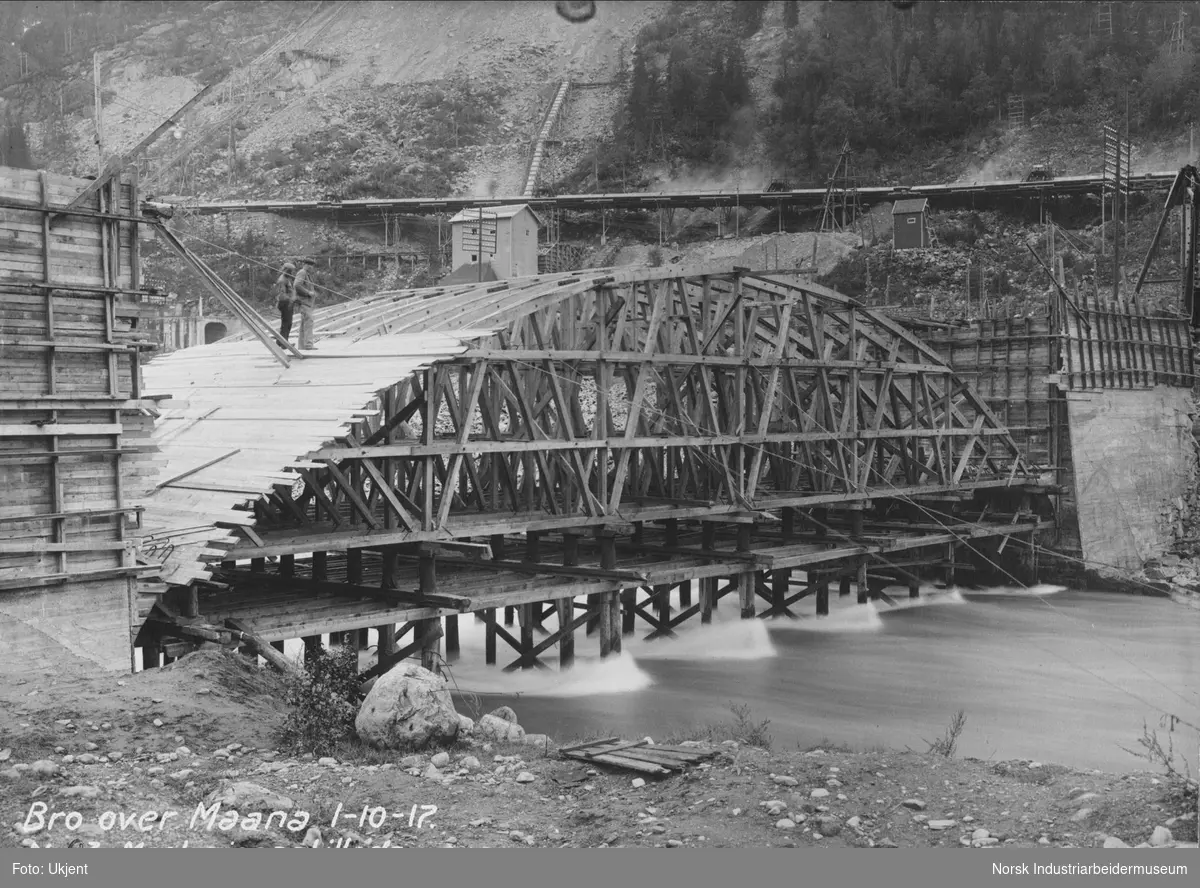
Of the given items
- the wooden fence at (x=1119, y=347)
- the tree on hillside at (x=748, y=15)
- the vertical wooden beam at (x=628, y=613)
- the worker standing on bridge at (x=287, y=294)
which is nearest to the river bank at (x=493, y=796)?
the worker standing on bridge at (x=287, y=294)

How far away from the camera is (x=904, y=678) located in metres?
25.8

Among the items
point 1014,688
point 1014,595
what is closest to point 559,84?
point 1014,595

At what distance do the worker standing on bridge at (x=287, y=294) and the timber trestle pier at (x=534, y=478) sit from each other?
892 millimetres

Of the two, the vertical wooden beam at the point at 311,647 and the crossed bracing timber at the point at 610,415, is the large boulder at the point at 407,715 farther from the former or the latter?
the vertical wooden beam at the point at 311,647

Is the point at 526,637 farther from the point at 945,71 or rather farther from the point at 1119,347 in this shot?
the point at 945,71

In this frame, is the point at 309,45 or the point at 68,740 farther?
the point at 309,45

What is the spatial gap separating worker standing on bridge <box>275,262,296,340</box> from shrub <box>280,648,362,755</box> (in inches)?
397

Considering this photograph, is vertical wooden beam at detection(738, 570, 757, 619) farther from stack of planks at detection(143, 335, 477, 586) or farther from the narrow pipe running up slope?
the narrow pipe running up slope

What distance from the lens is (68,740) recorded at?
12.7 meters

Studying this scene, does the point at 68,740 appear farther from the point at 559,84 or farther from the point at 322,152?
the point at 322,152

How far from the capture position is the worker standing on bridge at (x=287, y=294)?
23.1 m

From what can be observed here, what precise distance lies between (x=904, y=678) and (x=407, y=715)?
15345mm

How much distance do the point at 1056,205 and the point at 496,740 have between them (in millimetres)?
61893

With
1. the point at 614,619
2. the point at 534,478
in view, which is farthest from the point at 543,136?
the point at 614,619
